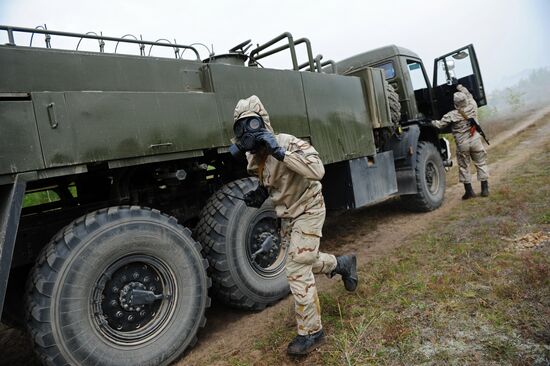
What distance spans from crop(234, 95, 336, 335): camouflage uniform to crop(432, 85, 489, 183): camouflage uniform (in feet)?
14.6

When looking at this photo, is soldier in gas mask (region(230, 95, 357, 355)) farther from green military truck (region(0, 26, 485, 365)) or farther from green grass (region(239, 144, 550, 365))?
green military truck (region(0, 26, 485, 365))

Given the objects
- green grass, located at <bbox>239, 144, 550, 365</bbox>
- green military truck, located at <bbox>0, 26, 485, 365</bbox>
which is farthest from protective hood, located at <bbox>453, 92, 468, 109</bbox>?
green military truck, located at <bbox>0, 26, 485, 365</bbox>

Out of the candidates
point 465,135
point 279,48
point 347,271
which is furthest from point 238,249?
point 465,135

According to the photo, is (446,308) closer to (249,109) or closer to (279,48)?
(249,109)

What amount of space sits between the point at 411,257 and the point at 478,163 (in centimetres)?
326

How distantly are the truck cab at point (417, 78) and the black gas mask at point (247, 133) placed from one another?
4233mm

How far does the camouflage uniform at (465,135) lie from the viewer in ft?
20.3

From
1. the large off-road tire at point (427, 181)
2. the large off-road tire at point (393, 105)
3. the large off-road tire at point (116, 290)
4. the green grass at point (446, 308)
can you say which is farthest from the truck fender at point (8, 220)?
the large off-road tire at point (427, 181)

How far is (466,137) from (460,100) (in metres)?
0.64

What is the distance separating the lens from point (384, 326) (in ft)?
8.12

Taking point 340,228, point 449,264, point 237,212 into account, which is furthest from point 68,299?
point 340,228

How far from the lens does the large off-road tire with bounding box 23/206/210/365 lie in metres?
2.18

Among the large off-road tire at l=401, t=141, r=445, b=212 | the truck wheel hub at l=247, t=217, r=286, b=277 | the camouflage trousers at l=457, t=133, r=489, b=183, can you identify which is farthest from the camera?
the camouflage trousers at l=457, t=133, r=489, b=183

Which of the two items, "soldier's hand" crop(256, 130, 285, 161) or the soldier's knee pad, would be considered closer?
"soldier's hand" crop(256, 130, 285, 161)
